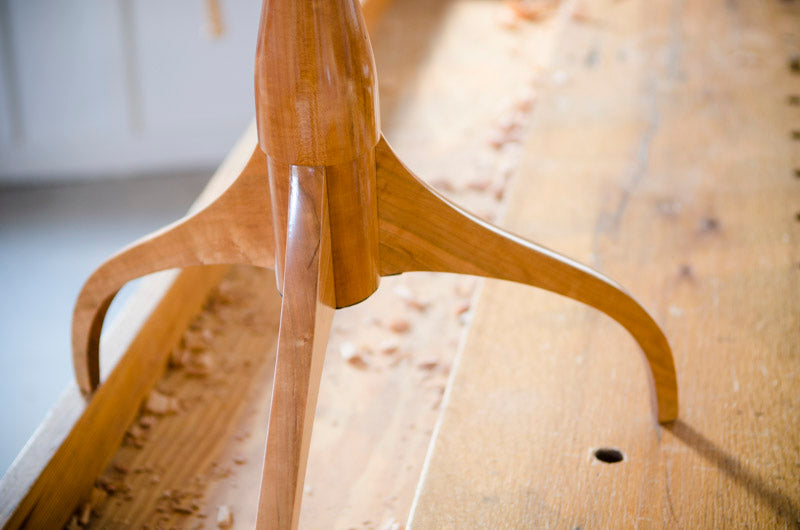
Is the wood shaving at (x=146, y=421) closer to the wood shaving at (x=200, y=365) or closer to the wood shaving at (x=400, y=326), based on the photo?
the wood shaving at (x=200, y=365)

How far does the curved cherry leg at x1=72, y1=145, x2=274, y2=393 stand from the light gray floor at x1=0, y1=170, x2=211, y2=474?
0.48 m

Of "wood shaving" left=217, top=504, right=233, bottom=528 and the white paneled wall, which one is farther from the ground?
"wood shaving" left=217, top=504, right=233, bottom=528

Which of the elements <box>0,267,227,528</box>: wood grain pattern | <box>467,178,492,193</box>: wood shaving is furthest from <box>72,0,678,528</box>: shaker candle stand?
<box>467,178,492,193</box>: wood shaving

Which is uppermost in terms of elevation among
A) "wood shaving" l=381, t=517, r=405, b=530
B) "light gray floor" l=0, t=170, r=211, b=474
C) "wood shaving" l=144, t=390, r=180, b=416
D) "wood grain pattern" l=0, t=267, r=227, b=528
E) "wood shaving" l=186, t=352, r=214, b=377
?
"wood grain pattern" l=0, t=267, r=227, b=528

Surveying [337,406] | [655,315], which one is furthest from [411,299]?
[655,315]

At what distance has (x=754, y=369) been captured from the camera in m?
0.87

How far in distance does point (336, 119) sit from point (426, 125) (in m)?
0.91

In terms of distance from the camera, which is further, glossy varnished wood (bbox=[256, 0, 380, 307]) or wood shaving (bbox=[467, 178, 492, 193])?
wood shaving (bbox=[467, 178, 492, 193])

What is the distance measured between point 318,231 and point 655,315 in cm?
48

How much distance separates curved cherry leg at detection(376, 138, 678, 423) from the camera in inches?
27.3

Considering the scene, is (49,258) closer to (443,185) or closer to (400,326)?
(443,185)

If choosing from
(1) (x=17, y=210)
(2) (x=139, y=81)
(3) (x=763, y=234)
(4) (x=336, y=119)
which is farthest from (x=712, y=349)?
(2) (x=139, y=81)

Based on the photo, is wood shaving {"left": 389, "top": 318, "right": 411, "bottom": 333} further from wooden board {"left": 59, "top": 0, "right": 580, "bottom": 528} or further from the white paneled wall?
the white paneled wall

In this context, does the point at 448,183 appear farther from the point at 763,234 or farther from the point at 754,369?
the point at 754,369
